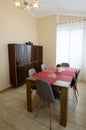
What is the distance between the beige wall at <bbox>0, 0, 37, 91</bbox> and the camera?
326 centimetres

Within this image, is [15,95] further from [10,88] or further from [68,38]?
[68,38]

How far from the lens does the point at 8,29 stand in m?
3.46

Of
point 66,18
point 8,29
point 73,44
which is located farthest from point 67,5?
point 8,29

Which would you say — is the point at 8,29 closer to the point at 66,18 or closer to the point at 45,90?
the point at 66,18

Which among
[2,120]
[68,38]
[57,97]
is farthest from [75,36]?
[2,120]

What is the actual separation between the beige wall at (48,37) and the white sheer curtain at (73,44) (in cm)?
26

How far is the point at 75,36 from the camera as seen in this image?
4148 millimetres

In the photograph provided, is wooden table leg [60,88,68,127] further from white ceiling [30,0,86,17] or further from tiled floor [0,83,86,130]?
white ceiling [30,0,86,17]

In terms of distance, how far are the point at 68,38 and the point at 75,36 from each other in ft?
0.94

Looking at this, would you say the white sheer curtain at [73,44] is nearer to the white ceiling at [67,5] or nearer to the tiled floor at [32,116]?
the white ceiling at [67,5]

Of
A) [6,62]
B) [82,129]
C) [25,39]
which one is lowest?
[82,129]

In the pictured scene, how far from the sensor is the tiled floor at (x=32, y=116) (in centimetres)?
187

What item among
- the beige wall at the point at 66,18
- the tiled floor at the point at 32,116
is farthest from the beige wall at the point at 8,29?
the beige wall at the point at 66,18

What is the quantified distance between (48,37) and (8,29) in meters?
1.94
